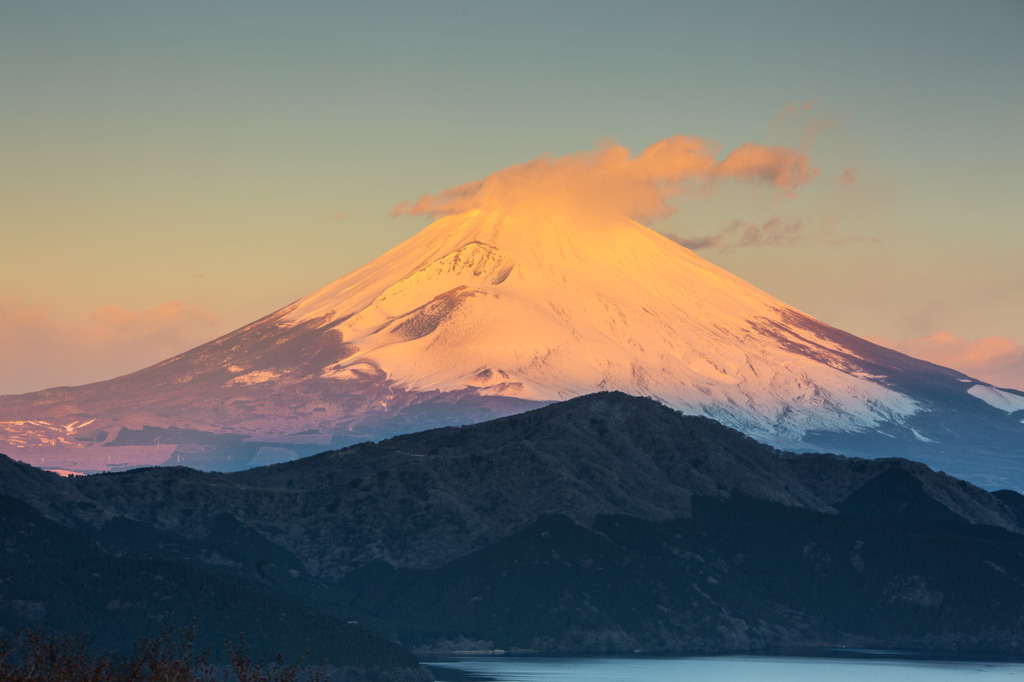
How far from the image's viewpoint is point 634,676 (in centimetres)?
17762

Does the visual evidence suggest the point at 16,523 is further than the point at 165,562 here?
Yes

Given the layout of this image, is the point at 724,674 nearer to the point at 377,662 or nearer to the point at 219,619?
the point at 377,662

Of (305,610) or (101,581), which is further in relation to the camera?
(305,610)

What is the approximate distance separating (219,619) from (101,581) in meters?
12.9

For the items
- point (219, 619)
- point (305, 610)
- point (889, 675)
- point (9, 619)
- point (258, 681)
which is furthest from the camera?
point (889, 675)

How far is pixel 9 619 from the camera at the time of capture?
15150cm

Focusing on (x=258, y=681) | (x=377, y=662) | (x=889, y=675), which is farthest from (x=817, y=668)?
(x=258, y=681)

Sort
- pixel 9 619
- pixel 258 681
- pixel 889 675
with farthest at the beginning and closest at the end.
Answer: pixel 889 675 → pixel 9 619 → pixel 258 681

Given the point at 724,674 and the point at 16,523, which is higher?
the point at 16,523

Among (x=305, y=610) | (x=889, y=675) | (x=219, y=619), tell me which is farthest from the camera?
(x=889, y=675)

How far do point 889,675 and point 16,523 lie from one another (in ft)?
349

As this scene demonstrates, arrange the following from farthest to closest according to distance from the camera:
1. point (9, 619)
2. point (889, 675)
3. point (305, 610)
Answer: point (889, 675) → point (305, 610) → point (9, 619)

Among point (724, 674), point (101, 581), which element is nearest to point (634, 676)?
point (724, 674)

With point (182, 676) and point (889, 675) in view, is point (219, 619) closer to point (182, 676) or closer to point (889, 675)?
point (889, 675)
